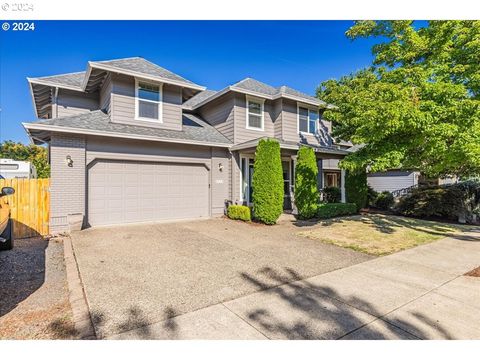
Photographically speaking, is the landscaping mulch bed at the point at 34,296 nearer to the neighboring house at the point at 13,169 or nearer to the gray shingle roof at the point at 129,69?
the gray shingle roof at the point at 129,69

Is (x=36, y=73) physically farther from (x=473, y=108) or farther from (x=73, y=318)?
(x=473, y=108)

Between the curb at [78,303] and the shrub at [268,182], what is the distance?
243 inches

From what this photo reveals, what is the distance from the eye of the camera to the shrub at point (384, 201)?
15.0 meters

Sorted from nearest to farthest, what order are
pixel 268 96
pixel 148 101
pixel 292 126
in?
1. pixel 148 101
2. pixel 268 96
3. pixel 292 126

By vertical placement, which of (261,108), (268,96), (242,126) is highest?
(268,96)

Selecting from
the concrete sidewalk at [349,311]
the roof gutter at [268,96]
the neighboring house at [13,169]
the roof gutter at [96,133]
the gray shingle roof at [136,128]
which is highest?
the roof gutter at [268,96]

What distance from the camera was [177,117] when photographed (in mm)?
10977

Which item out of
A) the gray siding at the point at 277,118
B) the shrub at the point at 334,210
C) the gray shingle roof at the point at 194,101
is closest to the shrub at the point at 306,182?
the shrub at the point at 334,210

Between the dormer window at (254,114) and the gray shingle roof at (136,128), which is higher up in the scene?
the dormer window at (254,114)

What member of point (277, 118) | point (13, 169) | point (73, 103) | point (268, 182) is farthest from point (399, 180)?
point (13, 169)

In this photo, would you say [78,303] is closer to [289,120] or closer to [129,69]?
[129,69]

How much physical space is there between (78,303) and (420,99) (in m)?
8.81

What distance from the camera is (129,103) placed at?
32.5ft

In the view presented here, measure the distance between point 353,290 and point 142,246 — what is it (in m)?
4.94
